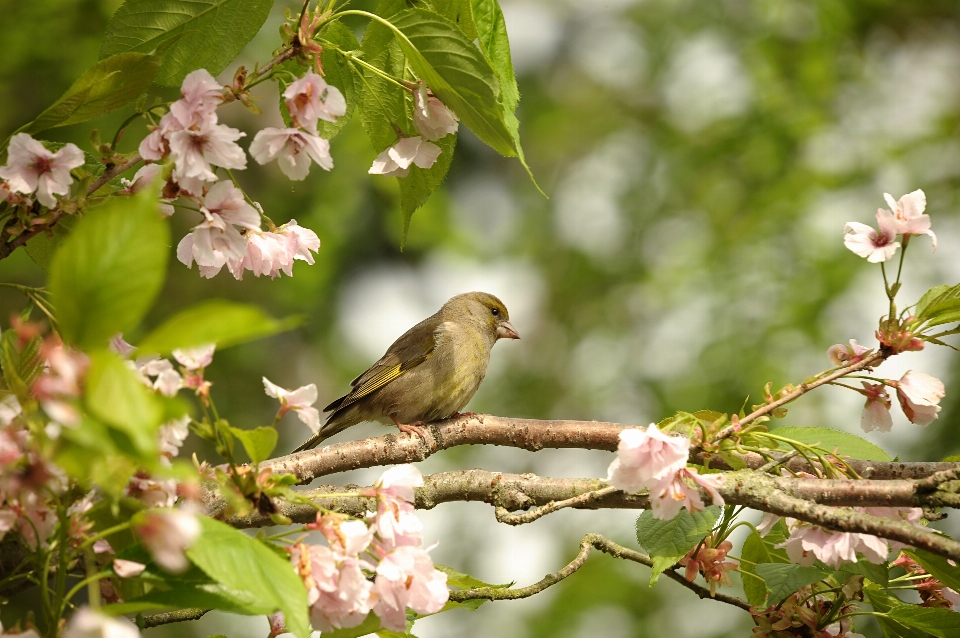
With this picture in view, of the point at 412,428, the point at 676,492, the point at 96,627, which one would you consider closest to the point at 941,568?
the point at 676,492

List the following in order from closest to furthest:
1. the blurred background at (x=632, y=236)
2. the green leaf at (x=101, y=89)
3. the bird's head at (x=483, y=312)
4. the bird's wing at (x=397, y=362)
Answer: the green leaf at (x=101, y=89), the bird's wing at (x=397, y=362), the bird's head at (x=483, y=312), the blurred background at (x=632, y=236)

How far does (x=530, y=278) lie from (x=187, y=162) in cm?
1468

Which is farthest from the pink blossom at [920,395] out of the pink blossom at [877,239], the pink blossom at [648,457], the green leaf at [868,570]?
the pink blossom at [648,457]

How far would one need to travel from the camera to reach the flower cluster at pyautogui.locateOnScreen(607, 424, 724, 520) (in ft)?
7.39

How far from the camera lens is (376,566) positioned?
6.32 ft

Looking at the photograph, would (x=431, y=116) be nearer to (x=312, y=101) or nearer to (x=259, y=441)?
(x=312, y=101)

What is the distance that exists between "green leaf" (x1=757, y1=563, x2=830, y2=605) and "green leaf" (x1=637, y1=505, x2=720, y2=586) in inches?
7.5

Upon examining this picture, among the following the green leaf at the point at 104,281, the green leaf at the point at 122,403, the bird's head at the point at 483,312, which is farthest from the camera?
the bird's head at the point at 483,312

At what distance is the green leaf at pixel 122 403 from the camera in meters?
1.08

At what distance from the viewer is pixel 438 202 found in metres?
13.6

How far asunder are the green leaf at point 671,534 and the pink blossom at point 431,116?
1241 millimetres

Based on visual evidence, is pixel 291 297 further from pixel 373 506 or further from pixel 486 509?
pixel 373 506

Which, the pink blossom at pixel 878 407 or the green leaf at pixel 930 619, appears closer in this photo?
the green leaf at pixel 930 619

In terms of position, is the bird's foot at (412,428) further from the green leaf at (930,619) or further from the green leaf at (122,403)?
the green leaf at (122,403)
